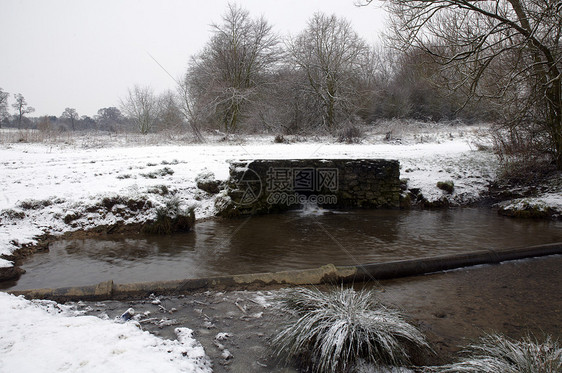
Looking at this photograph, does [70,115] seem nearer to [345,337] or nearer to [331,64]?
[331,64]

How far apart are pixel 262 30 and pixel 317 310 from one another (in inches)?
1037

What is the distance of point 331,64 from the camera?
24.1 metres

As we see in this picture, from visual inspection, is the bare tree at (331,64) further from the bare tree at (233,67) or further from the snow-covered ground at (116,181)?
the snow-covered ground at (116,181)

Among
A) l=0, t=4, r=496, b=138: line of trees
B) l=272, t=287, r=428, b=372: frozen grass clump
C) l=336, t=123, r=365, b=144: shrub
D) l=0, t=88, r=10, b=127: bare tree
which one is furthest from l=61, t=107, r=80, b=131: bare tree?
l=272, t=287, r=428, b=372: frozen grass clump

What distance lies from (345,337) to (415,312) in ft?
5.28

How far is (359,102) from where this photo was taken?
25453 millimetres

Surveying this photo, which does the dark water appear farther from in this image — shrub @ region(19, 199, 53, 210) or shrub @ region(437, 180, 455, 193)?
shrub @ region(437, 180, 455, 193)

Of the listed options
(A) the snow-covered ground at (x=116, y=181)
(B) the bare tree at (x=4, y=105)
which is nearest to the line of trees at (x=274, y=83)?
(A) the snow-covered ground at (x=116, y=181)

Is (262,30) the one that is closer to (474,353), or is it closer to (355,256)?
(355,256)

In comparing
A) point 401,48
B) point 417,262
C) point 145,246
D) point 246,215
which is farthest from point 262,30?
point 417,262

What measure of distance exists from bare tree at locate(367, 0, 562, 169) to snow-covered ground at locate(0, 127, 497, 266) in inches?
95.8

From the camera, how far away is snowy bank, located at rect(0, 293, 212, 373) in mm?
2676

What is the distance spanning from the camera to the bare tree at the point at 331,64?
78.9ft

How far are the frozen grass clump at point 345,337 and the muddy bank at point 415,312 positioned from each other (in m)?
0.17
